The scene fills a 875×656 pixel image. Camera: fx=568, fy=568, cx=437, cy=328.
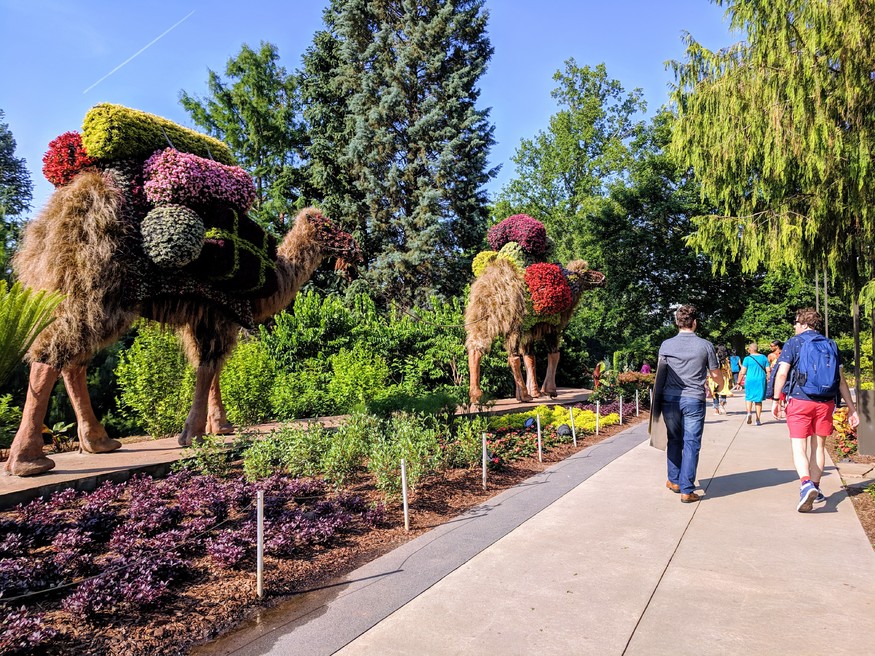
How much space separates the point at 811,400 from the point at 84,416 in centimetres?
793

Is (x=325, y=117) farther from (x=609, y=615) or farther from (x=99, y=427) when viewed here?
(x=609, y=615)

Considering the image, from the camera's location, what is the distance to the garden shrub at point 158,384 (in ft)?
31.3

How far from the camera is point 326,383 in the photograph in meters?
11.6

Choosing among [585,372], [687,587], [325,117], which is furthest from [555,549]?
[325,117]

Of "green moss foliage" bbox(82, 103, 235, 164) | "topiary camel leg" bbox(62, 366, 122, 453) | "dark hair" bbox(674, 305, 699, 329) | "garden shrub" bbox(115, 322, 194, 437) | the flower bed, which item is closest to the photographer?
the flower bed

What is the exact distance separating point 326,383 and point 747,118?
868 cm

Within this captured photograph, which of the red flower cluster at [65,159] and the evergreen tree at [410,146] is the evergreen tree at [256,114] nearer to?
the evergreen tree at [410,146]

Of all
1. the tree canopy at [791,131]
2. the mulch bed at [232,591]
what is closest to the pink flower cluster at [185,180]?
the mulch bed at [232,591]

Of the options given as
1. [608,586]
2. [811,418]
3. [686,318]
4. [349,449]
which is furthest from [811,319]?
[349,449]

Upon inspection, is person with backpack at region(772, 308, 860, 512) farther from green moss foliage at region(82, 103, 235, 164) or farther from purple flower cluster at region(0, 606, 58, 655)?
green moss foliage at region(82, 103, 235, 164)

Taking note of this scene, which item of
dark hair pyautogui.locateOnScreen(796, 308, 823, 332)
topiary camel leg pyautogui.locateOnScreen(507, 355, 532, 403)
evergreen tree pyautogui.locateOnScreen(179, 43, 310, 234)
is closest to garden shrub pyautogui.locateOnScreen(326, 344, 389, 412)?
topiary camel leg pyautogui.locateOnScreen(507, 355, 532, 403)

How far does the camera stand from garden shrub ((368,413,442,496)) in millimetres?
5617

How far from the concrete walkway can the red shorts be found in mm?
765

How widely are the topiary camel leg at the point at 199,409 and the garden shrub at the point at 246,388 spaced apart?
215 centimetres
